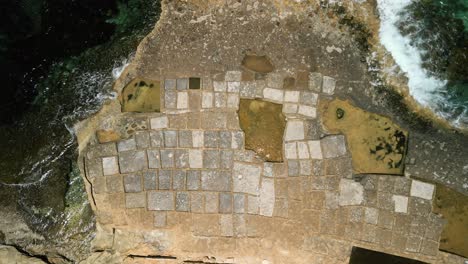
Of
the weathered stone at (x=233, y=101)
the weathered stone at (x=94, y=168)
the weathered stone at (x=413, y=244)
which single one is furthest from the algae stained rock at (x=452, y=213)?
the weathered stone at (x=94, y=168)

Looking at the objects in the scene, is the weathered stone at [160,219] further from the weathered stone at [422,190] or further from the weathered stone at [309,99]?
the weathered stone at [422,190]

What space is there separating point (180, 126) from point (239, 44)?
153 centimetres

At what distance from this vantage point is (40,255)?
6105mm

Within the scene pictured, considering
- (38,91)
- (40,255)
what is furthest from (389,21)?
(40,255)

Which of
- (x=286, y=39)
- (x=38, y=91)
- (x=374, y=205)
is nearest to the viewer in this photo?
(x=374, y=205)

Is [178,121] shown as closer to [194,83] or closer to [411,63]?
[194,83]

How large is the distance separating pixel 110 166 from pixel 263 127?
93.7 inches

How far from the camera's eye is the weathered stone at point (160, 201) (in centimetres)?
619

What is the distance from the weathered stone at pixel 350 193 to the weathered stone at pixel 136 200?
9.46 ft

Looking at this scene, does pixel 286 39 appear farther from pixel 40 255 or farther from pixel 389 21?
pixel 40 255

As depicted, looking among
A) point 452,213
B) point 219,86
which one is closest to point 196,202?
point 219,86

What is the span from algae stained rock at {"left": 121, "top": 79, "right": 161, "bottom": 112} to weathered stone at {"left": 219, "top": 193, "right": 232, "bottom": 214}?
1.64m

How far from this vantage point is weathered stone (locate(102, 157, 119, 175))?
6.28m

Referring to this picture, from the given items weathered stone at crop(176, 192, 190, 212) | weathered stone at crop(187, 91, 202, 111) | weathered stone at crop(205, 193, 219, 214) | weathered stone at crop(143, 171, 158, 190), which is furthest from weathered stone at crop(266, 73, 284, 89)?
weathered stone at crop(143, 171, 158, 190)
